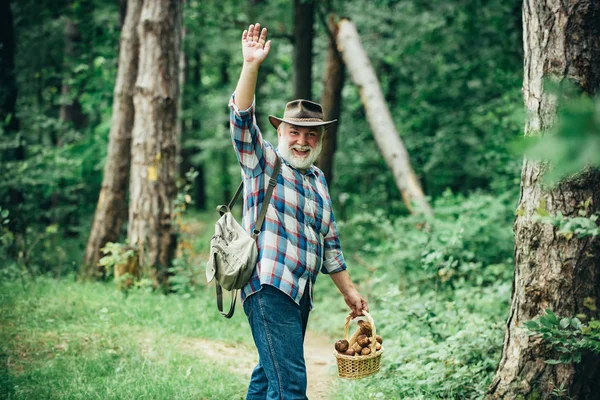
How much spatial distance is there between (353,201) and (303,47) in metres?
4.28

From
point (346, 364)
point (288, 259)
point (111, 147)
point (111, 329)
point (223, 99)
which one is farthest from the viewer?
point (223, 99)

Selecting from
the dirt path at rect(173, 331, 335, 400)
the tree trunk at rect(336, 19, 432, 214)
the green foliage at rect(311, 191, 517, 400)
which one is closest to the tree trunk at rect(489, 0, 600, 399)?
the green foliage at rect(311, 191, 517, 400)

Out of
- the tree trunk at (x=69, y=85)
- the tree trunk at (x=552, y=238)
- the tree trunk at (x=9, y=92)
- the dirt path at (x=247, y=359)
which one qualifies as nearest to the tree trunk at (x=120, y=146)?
the tree trunk at (x=9, y=92)

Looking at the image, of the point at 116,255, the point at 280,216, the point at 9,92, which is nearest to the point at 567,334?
the point at 280,216

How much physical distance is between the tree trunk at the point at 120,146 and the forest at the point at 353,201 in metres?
0.02

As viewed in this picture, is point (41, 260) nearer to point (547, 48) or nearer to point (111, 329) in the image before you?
point (111, 329)

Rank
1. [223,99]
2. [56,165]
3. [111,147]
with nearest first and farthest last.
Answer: [111,147]
[56,165]
[223,99]

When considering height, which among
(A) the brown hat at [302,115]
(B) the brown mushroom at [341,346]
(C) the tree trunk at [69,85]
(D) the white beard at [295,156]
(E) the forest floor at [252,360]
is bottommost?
(E) the forest floor at [252,360]

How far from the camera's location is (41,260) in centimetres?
861

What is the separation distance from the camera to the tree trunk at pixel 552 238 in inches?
125

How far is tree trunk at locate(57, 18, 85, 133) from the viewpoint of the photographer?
11.5m

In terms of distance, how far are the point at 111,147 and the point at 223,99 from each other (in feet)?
28.8

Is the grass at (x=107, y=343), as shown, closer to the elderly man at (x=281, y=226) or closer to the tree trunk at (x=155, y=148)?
the tree trunk at (x=155, y=148)

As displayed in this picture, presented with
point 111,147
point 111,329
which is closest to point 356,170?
point 111,147
